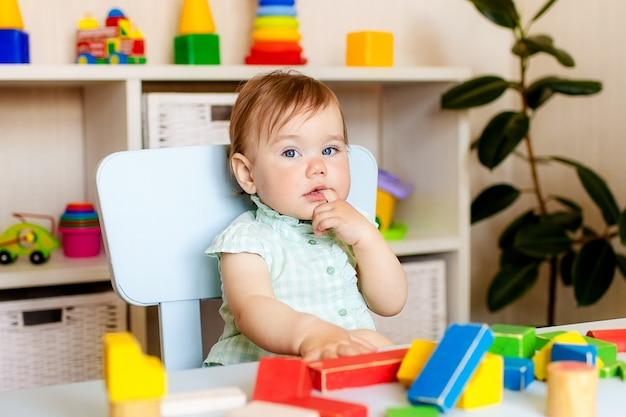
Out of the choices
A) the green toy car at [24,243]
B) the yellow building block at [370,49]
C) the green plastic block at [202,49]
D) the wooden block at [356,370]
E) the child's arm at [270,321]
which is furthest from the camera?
the yellow building block at [370,49]

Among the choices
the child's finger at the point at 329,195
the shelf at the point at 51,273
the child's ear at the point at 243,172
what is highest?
the child's ear at the point at 243,172

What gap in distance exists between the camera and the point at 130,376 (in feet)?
1.63

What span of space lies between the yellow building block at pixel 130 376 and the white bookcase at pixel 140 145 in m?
1.37

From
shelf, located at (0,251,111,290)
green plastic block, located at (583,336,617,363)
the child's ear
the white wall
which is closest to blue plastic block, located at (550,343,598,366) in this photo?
green plastic block, located at (583,336,617,363)

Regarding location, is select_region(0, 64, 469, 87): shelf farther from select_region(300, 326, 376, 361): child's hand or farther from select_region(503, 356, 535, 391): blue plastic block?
select_region(503, 356, 535, 391): blue plastic block

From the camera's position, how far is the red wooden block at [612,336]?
2.44ft

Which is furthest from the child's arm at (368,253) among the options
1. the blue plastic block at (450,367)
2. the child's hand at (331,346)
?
the blue plastic block at (450,367)

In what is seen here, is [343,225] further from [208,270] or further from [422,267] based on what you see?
[422,267]

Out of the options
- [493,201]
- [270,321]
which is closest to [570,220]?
[493,201]

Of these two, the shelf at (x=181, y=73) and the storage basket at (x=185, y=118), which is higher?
the shelf at (x=181, y=73)

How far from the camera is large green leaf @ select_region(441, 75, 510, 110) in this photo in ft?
6.68

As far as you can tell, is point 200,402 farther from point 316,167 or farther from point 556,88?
point 556,88

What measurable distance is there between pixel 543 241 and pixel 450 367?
5.21 feet

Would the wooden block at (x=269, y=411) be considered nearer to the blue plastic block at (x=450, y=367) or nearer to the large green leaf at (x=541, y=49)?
the blue plastic block at (x=450, y=367)
